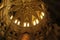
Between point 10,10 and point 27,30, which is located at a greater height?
point 10,10

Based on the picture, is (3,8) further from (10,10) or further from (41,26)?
(41,26)

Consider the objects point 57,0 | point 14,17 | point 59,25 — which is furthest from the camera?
point 14,17

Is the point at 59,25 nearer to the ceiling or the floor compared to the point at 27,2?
nearer to the floor

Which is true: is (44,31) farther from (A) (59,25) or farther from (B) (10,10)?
(B) (10,10)

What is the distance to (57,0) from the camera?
11.2m

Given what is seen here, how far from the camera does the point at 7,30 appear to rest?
1506cm

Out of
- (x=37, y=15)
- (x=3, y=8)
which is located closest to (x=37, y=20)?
(x=37, y=15)

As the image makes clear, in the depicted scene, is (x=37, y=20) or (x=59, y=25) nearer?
(x=59, y=25)

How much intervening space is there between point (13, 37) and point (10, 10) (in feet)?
7.56

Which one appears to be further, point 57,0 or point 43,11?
point 43,11

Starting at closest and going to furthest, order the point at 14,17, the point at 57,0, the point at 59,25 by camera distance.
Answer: the point at 57,0 → the point at 59,25 → the point at 14,17

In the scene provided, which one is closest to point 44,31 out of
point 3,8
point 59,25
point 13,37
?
point 59,25

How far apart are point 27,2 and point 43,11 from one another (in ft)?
5.15

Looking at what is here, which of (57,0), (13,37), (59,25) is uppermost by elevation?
(57,0)
